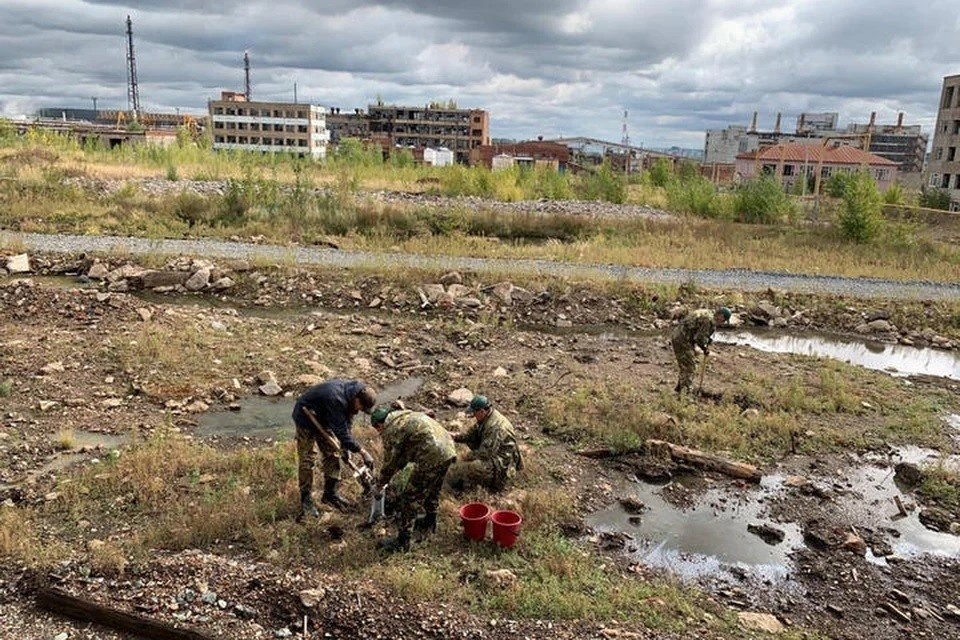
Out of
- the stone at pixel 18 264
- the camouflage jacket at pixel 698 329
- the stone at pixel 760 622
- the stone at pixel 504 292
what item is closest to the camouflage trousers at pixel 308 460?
the stone at pixel 760 622

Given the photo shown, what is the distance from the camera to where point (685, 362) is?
9516 millimetres

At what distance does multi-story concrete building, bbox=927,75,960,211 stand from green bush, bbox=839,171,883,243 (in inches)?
1200

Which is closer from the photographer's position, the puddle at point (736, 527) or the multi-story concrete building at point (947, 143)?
the puddle at point (736, 527)

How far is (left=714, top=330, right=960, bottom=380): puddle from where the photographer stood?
12.7 meters

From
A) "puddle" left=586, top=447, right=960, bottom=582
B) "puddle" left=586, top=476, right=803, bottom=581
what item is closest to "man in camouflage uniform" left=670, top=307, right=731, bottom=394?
"puddle" left=586, top=447, right=960, bottom=582

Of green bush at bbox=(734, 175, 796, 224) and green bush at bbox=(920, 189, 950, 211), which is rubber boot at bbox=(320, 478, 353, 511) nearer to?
green bush at bbox=(734, 175, 796, 224)

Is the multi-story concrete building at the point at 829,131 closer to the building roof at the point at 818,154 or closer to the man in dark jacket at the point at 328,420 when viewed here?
the building roof at the point at 818,154

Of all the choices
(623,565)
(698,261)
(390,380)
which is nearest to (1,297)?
(390,380)

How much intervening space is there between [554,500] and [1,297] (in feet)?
36.9

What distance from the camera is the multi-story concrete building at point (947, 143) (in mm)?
47281

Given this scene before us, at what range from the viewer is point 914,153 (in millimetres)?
93500

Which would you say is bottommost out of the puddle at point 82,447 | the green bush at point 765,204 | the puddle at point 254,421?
the puddle at point 254,421

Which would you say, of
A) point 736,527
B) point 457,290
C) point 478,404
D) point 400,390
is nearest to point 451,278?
point 457,290

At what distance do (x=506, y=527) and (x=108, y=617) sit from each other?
118 inches
